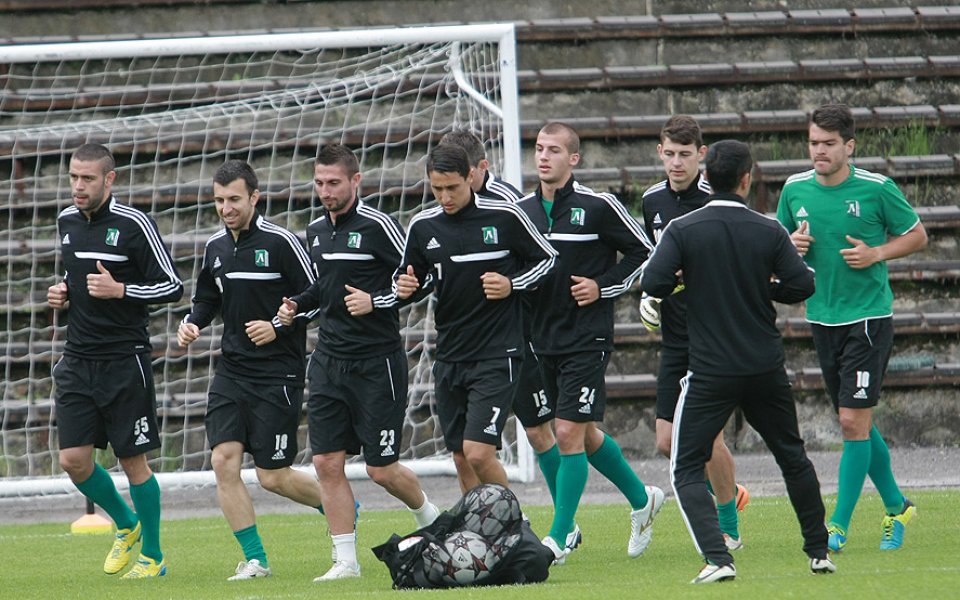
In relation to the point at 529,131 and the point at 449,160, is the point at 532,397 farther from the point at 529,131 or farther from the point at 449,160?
the point at 529,131

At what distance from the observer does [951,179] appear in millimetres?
14102

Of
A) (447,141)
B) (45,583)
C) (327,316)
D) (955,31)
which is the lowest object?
(45,583)

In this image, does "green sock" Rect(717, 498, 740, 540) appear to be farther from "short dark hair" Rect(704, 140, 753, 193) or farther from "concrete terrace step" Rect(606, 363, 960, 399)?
"concrete terrace step" Rect(606, 363, 960, 399)

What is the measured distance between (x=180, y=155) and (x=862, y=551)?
25.6ft

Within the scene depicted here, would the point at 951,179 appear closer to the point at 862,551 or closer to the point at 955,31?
the point at 955,31

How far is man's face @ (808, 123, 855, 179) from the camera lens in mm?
7246

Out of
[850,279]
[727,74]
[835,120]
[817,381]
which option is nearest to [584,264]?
[850,279]

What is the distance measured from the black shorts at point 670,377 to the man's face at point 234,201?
8.19ft

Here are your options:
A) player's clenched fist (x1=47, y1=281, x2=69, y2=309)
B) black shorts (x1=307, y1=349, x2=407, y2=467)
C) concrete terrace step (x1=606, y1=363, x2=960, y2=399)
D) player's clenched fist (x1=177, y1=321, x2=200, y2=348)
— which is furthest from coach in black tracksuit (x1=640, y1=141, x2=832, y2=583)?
concrete terrace step (x1=606, y1=363, x2=960, y2=399)

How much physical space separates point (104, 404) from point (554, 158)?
289cm

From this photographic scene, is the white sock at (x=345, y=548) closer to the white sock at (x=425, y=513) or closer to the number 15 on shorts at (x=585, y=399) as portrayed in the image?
the white sock at (x=425, y=513)

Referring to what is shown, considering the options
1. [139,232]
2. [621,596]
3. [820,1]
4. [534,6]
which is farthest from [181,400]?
[820,1]

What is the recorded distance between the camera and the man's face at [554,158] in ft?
25.3

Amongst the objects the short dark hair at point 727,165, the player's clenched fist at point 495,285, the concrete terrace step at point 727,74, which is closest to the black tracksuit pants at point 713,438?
the short dark hair at point 727,165
